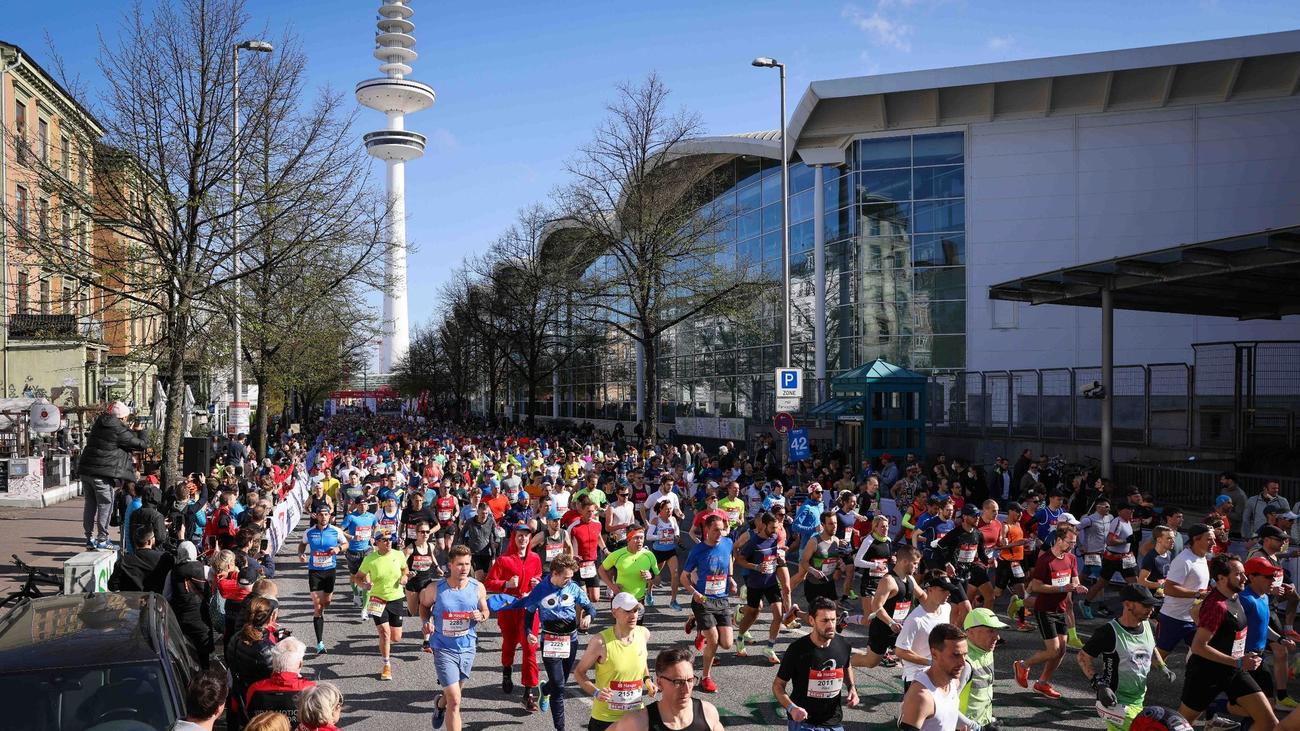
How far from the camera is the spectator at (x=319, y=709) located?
481 cm

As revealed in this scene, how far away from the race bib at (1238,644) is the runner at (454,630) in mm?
5902

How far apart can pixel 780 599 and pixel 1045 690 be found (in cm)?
309

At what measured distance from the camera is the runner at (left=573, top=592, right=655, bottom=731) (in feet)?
21.4

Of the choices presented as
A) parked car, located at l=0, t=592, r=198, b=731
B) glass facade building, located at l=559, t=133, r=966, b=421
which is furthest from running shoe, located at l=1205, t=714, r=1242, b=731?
glass facade building, located at l=559, t=133, r=966, b=421

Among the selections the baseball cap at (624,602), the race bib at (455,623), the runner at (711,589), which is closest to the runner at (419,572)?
the race bib at (455,623)

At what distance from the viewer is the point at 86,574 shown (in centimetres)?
999

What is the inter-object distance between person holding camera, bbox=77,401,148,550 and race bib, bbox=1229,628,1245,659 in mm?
13445

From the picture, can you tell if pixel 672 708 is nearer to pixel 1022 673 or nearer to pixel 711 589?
pixel 711 589

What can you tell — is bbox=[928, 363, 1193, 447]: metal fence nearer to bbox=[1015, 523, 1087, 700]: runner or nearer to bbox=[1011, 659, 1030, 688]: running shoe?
bbox=[1015, 523, 1087, 700]: runner

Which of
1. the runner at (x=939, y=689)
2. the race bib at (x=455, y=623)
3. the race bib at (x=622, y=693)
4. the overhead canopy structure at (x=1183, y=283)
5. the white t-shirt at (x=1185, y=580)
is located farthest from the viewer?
the overhead canopy structure at (x=1183, y=283)

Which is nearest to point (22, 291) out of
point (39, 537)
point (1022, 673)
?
point (39, 537)

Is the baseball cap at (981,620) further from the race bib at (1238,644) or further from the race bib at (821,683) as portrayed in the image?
the race bib at (1238,644)

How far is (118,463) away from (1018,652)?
12.8 m

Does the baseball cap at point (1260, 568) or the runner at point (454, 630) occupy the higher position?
the baseball cap at point (1260, 568)
